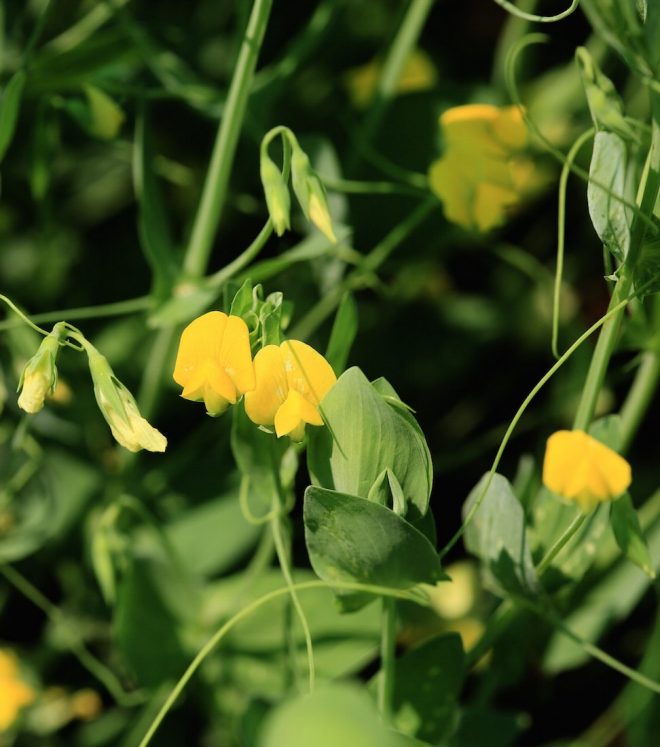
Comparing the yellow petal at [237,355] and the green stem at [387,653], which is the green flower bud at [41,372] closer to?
the yellow petal at [237,355]

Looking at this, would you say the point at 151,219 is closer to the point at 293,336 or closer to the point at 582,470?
the point at 293,336

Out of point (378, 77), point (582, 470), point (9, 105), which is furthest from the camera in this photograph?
point (378, 77)

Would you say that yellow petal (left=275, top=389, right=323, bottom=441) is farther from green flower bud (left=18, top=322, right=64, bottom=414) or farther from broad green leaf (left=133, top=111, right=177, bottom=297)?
broad green leaf (left=133, top=111, right=177, bottom=297)

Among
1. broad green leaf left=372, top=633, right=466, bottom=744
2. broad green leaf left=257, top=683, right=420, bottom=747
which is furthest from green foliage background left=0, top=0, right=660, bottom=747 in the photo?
broad green leaf left=257, top=683, right=420, bottom=747

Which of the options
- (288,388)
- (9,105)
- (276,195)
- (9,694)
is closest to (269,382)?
(288,388)

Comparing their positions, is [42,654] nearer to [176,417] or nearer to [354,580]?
[176,417]

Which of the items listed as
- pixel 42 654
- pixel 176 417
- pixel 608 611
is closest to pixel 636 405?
pixel 608 611
